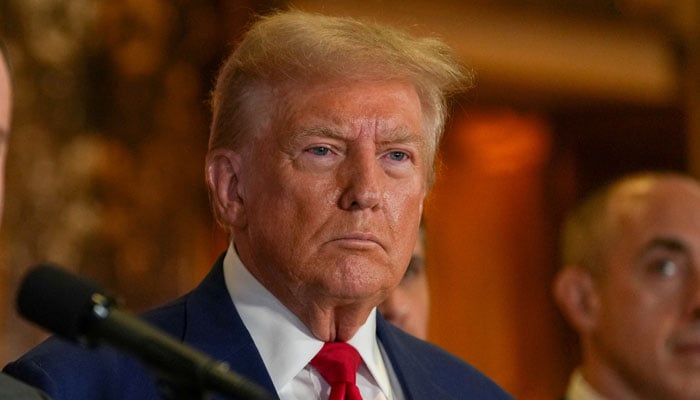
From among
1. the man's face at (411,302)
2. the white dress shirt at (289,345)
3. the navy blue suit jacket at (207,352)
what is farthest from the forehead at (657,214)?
the white dress shirt at (289,345)

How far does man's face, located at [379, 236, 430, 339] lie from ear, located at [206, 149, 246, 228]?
0.97 meters

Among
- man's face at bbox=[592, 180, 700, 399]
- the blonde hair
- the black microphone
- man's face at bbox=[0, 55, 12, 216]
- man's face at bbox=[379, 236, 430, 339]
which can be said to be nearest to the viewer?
the black microphone

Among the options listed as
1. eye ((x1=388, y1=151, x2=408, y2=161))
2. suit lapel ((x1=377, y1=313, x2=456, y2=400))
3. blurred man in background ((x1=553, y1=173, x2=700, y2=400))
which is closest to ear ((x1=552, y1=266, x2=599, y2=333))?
blurred man in background ((x1=553, y1=173, x2=700, y2=400))

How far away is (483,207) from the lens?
829 cm

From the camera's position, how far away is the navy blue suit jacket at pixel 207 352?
2.52m

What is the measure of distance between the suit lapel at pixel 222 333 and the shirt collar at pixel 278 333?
2 cm

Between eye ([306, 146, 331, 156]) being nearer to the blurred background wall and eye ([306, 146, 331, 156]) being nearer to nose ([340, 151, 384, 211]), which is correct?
nose ([340, 151, 384, 211])

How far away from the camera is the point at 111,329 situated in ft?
5.77

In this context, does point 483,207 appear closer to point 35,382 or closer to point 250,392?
point 35,382

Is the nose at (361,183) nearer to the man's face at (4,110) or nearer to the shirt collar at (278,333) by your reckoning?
the shirt collar at (278,333)

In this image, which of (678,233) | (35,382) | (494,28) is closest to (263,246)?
(35,382)

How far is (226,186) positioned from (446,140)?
535 cm

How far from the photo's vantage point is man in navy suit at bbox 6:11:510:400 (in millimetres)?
2619

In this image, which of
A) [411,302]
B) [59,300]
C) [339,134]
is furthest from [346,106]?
[411,302]
